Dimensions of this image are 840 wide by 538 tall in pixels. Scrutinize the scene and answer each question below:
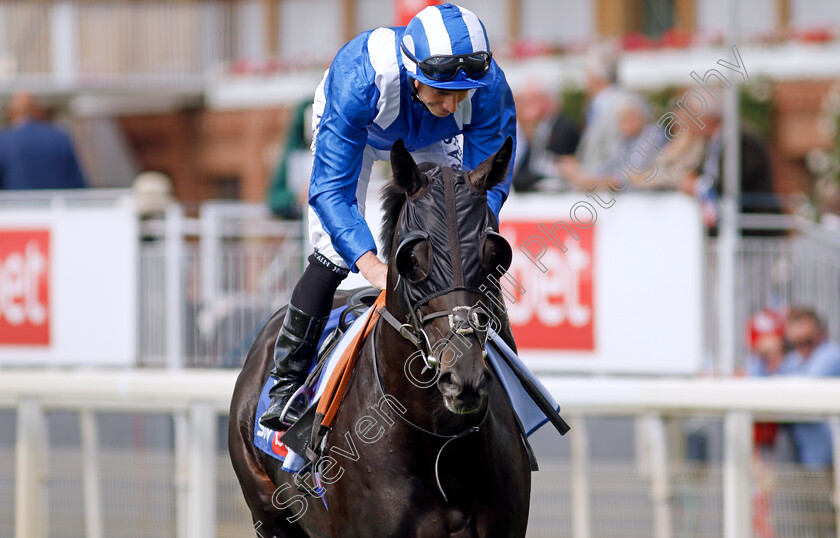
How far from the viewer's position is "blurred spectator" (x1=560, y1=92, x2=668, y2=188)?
757 centimetres

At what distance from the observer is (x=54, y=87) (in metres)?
15.6

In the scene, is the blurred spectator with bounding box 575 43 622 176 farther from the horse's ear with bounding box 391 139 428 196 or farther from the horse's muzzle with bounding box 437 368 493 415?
the horse's muzzle with bounding box 437 368 493 415

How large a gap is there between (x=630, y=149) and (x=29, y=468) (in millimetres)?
4244

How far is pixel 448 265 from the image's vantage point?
10.6 ft

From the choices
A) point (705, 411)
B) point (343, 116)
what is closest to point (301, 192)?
point (705, 411)

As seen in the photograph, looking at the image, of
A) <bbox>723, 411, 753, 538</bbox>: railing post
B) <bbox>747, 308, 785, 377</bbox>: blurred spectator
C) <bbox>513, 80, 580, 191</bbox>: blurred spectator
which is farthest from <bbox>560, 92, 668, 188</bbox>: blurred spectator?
<bbox>723, 411, 753, 538</bbox>: railing post

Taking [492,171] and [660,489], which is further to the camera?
[660,489]

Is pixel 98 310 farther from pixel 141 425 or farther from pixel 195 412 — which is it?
pixel 195 412

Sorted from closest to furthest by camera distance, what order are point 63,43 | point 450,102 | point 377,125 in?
point 450,102 < point 377,125 < point 63,43

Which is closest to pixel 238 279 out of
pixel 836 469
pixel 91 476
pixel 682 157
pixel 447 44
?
pixel 91 476

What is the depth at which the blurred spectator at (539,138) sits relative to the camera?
807 centimetres

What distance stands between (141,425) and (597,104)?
3.84 meters

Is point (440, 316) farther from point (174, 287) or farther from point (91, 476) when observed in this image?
point (174, 287)

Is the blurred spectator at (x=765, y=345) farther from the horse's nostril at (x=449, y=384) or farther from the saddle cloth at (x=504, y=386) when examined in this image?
the horse's nostril at (x=449, y=384)
